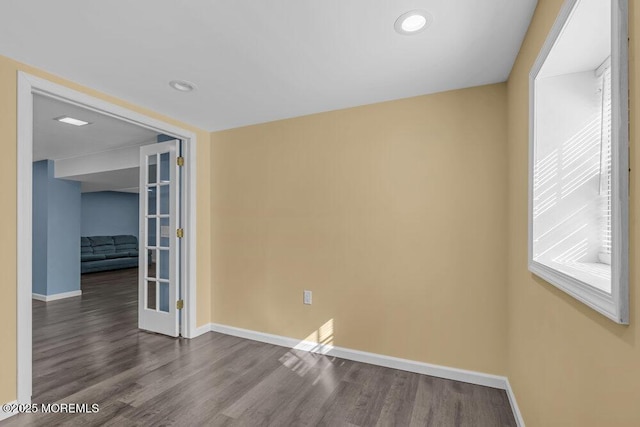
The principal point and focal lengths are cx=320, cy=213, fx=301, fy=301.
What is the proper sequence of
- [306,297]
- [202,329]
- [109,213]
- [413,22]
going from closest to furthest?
1. [413,22]
2. [306,297]
3. [202,329]
4. [109,213]

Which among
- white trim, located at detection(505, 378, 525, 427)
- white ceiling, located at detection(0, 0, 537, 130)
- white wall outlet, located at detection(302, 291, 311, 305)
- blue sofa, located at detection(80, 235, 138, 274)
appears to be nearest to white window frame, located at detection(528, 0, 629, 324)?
white ceiling, located at detection(0, 0, 537, 130)

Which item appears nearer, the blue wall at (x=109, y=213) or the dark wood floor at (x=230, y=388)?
the dark wood floor at (x=230, y=388)

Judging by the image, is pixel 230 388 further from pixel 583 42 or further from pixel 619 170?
pixel 583 42

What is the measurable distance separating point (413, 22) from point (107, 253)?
358 inches

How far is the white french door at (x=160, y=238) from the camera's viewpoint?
10.5ft

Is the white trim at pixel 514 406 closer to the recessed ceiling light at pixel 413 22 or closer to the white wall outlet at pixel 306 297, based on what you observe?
the white wall outlet at pixel 306 297

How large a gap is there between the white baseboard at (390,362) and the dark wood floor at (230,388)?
5 centimetres

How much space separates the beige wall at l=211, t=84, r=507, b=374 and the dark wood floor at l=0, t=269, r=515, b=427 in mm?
259

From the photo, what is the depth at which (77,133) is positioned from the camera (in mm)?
3553

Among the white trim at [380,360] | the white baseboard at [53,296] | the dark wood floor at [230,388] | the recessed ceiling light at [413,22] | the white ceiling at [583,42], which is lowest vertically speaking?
the white baseboard at [53,296]

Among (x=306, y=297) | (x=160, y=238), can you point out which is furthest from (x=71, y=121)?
(x=306, y=297)

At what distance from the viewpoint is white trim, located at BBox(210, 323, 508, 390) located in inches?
86.7

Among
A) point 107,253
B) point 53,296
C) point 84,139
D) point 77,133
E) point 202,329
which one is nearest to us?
point 202,329

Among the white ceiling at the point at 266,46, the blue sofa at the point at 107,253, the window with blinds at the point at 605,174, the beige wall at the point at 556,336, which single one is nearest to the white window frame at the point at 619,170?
the beige wall at the point at 556,336
